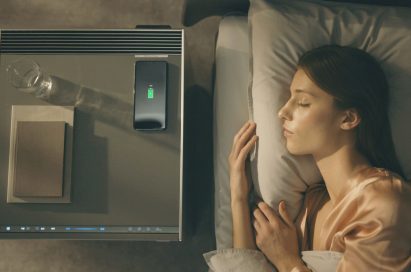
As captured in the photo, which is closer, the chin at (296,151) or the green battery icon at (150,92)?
the chin at (296,151)

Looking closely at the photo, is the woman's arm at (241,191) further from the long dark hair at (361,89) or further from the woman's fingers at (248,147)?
the long dark hair at (361,89)

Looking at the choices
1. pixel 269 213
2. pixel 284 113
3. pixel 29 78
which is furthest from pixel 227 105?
pixel 29 78

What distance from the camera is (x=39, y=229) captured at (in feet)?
3.97

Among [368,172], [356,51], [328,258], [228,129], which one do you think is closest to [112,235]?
[228,129]

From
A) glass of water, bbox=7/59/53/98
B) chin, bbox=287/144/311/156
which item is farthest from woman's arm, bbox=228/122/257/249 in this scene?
glass of water, bbox=7/59/53/98

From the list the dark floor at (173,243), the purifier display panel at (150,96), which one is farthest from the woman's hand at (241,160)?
the dark floor at (173,243)

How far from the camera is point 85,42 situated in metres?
1.25

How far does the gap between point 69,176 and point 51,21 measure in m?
0.69

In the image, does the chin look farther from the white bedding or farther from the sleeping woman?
the white bedding

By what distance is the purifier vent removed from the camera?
125 centimetres

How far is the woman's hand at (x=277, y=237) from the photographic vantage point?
1.15 metres

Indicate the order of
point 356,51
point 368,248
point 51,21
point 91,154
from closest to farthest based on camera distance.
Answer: point 368,248
point 356,51
point 91,154
point 51,21

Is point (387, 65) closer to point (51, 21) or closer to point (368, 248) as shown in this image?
point (368, 248)

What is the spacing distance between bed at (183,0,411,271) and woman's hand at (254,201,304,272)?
0.04 metres
